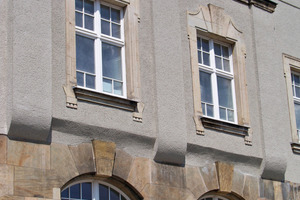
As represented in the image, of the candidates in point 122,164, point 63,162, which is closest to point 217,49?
point 122,164

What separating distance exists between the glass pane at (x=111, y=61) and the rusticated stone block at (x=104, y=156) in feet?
4.87

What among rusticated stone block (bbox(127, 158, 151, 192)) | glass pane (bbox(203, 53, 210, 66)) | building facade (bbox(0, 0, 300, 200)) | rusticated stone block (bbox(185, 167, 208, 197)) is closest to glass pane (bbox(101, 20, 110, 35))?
building facade (bbox(0, 0, 300, 200))

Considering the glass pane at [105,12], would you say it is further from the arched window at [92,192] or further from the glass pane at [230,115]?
the glass pane at [230,115]

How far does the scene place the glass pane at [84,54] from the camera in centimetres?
1346

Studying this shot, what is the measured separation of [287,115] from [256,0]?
106 inches

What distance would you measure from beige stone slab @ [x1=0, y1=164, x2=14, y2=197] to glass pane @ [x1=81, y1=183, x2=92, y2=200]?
1.68 metres

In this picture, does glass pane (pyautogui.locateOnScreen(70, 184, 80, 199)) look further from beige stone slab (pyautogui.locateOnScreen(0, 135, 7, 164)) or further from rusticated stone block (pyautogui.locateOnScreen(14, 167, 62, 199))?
beige stone slab (pyautogui.locateOnScreen(0, 135, 7, 164))

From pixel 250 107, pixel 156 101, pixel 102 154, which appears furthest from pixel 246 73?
pixel 102 154

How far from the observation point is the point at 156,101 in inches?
551

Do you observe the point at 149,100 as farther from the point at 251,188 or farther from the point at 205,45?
the point at 251,188

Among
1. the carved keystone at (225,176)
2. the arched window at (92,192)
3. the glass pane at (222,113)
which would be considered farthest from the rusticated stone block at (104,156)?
the glass pane at (222,113)

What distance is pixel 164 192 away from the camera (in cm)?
1365

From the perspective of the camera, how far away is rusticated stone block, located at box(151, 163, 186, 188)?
13625 millimetres

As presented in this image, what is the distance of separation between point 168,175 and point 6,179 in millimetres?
3492
